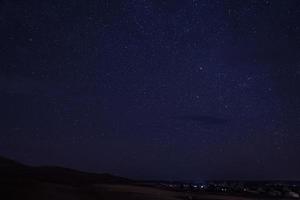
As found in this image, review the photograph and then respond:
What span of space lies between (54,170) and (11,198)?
31798mm

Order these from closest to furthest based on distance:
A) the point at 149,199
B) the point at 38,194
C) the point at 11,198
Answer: the point at 11,198 < the point at 38,194 < the point at 149,199

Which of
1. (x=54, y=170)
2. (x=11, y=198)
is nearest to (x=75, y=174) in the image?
(x=54, y=170)

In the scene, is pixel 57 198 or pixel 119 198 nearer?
pixel 57 198

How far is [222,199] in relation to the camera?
42875 millimetres

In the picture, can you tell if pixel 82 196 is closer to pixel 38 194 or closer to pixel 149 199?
pixel 38 194

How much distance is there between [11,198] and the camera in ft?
74.2

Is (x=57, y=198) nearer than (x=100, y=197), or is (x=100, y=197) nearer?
(x=57, y=198)

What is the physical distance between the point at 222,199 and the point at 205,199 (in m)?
2.41

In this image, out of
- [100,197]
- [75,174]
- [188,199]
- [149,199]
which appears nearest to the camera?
[100,197]

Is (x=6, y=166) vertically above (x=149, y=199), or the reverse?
(x=6, y=166)

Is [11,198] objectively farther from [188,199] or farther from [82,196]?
[188,199]

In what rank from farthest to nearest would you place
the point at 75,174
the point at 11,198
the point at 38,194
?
the point at 75,174 < the point at 38,194 < the point at 11,198

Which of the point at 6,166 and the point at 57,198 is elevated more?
the point at 6,166

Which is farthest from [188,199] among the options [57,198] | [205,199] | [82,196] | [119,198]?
[57,198]
